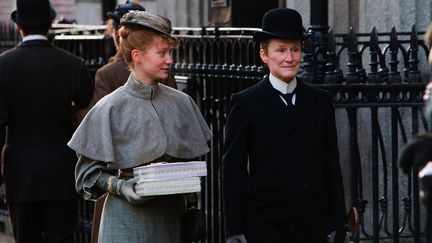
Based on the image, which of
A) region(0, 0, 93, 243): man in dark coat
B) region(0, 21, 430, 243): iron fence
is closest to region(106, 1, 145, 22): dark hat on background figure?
region(0, 21, 430, 243): iron fence

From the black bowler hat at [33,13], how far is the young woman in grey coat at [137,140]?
2151mm

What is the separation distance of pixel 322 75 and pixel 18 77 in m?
1.84

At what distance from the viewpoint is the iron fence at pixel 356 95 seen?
8.84m

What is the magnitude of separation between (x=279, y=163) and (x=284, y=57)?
499 millimetres

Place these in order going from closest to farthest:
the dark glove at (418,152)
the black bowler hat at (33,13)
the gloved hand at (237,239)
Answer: the dark glove at (418,152) < the gloved hand at (237,239) < the black bowler hat at (33,13)

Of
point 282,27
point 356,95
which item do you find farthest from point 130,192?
point 356,95

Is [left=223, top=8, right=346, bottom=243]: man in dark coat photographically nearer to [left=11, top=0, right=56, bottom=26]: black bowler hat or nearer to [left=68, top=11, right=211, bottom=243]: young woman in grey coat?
[left=68, top=11, right=211, bottom=243]: young woman in grey coat

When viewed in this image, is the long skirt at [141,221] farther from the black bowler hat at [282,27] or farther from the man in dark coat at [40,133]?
the man in dark coat at [40,133]

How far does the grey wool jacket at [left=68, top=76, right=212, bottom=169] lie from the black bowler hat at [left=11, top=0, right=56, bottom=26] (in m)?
2.17

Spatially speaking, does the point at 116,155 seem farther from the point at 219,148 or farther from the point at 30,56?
the point at 219,148

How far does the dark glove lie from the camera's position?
5.31 metres

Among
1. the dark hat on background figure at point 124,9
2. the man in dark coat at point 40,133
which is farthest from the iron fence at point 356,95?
the man in dark coat at point 40,133

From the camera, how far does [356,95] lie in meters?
8.91

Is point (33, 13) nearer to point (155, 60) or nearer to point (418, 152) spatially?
point (155, 60)
